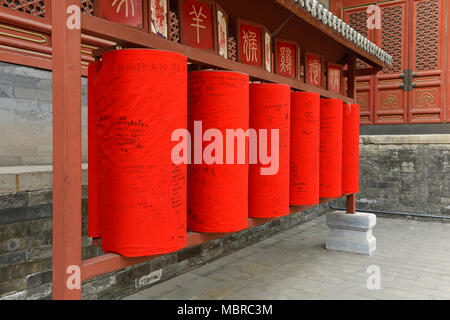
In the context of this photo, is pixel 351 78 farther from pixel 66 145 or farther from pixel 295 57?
pixel 66 145

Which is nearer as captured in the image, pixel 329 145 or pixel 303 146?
pixel 303 146

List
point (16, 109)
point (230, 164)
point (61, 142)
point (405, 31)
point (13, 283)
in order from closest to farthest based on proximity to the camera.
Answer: point (61, 142) → point (230, 164) → point (13, 283) → point (16, 109) → point (405, 31)

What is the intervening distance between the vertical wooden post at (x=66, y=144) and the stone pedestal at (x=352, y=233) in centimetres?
330

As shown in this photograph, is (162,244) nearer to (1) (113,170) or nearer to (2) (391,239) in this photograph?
(1) (113,170)

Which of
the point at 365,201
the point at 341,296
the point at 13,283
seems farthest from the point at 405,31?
the point at 13,283

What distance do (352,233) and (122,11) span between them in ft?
11.2

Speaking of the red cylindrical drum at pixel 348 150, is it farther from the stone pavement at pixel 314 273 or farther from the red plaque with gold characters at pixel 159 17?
the red plaque with gold characters at pixel 159 17

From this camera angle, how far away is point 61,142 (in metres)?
1.34

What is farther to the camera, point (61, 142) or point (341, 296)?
point (341, 296)

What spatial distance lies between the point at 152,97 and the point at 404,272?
3.02 m

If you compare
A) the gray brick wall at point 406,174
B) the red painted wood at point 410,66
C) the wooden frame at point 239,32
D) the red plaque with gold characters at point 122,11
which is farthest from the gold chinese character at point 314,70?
the red painted wood at point 410,66

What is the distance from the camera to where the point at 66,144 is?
133 centimetres

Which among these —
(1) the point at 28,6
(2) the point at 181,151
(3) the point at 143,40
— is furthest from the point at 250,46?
(1) the point at 28,6

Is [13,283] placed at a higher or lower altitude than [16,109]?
lower
